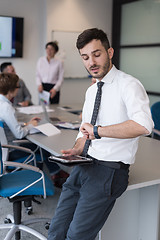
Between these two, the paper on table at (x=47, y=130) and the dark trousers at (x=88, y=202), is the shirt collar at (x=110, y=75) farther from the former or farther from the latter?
the paper on table at (x=47, y=130)

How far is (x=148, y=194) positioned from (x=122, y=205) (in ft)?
0.62

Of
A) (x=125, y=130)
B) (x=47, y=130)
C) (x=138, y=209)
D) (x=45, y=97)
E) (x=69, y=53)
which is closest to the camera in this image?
(x=125, y=130)

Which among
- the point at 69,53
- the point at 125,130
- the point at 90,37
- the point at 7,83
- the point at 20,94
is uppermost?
the point at 69,53

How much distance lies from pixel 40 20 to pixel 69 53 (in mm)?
922

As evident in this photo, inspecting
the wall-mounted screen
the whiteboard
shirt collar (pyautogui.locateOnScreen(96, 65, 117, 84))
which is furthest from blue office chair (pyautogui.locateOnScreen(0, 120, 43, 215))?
the whiteboard

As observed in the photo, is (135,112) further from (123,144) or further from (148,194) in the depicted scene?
(148,194)

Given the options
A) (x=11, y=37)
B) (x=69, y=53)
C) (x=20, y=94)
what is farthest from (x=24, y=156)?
(x=69, y=53)

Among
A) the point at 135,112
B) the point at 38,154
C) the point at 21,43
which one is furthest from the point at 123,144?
the point at 21,43

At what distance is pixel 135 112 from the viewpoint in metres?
1.49

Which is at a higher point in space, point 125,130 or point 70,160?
point 125,130

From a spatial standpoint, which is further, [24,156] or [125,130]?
[24,156]

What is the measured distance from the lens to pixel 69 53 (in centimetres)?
686

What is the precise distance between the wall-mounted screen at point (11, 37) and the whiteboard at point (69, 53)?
726 mm

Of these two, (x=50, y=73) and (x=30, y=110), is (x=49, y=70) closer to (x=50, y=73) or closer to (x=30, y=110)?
(x=50, y=73)
